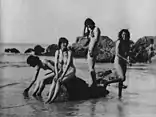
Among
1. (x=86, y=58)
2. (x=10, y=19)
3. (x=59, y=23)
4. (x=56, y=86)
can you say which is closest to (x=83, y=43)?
(x=86, y=58)

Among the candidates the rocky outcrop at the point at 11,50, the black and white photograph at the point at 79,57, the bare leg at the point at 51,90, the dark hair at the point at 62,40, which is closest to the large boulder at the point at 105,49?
the black and white photograph at the point at 79,57

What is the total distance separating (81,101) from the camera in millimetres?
1757

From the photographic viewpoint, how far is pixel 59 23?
5.99ft

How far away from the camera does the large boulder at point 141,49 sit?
70.9 inches

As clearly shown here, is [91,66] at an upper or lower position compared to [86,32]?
lower

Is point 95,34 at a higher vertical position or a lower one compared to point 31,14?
lower

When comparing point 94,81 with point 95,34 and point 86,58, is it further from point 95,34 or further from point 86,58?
point 95,34

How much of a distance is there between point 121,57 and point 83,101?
1.21 feet

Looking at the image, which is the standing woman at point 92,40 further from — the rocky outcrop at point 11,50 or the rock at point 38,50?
the rocky outcrop at point 11,50

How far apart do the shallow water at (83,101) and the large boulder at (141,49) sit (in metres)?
0.05

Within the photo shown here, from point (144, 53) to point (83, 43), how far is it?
0.41 m

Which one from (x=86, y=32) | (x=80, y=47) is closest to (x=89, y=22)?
(x=86, y=32)

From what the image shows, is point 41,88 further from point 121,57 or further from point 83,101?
point 121,57

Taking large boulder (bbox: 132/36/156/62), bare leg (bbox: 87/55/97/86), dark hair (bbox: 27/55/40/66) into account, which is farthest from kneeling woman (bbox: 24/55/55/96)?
large boulder (bbox: 132/36/156/62)
